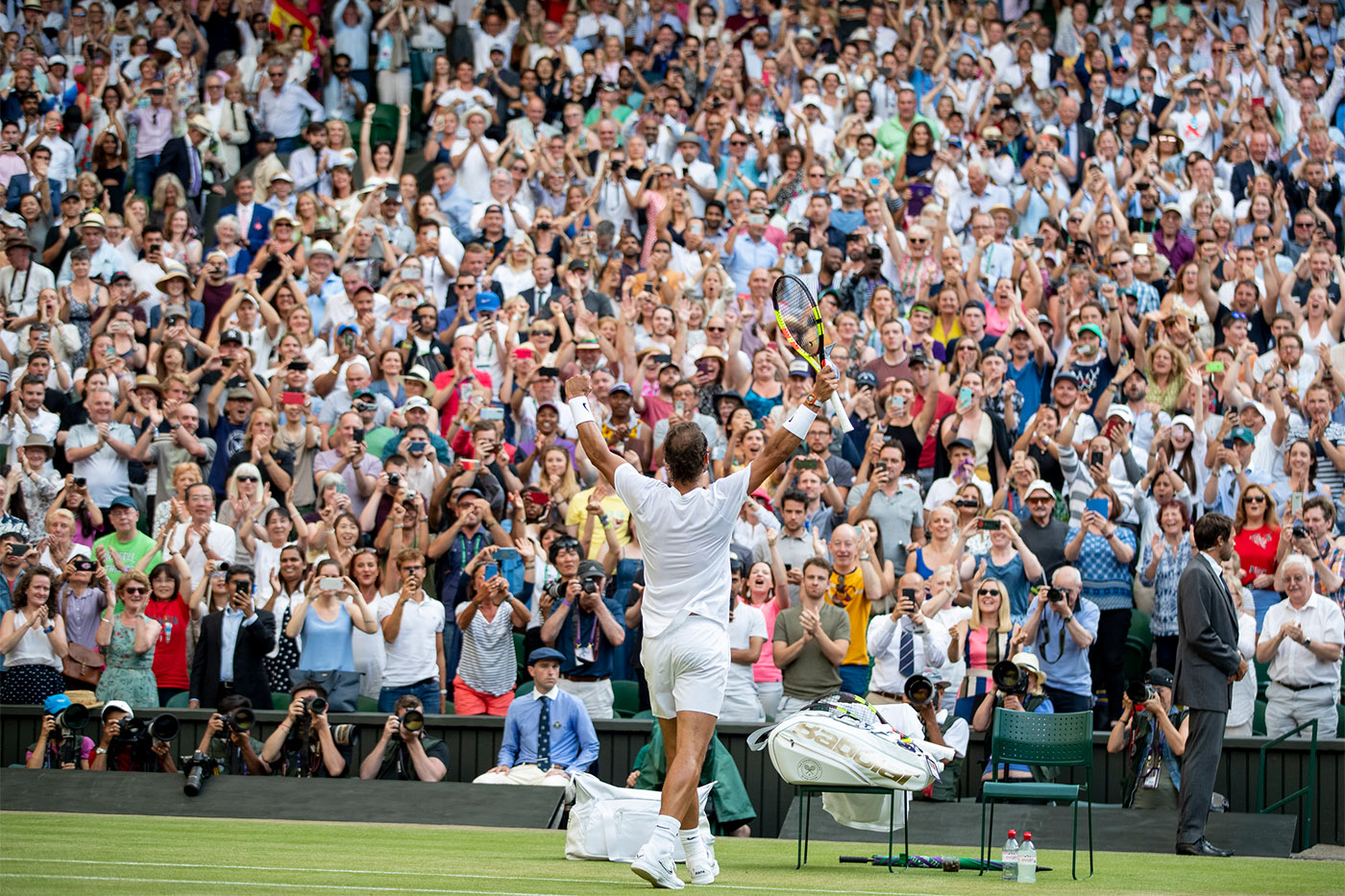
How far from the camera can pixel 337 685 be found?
13.3m

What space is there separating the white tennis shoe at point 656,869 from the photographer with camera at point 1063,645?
6187 mm

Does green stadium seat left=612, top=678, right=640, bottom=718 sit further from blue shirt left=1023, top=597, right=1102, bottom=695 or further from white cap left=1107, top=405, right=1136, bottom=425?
white cap left=1107, top=405, right=1136, bottom=425

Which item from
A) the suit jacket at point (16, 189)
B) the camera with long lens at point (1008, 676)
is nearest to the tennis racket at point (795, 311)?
the camera with long lens at point (1008, 676)

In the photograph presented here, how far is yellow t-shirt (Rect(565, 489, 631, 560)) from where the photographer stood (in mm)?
14461

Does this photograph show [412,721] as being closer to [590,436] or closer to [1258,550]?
[590,436]

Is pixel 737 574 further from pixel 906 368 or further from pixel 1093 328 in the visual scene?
pixel 1093 328

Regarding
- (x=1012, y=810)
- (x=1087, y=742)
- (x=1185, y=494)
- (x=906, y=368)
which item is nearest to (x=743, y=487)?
(x=1087, y=742)

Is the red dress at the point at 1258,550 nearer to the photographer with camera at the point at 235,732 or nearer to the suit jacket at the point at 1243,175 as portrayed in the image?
the suit jacket at the point at 1243,175

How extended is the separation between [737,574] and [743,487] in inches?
248

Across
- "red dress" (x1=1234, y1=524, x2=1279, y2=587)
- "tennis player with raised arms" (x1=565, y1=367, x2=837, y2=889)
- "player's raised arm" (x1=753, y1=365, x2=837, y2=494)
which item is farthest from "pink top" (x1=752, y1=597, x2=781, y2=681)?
"player's raised arm" (x1=753, y1=365, x2=837, y2=494)

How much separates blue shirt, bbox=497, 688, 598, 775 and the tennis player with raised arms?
467 cm

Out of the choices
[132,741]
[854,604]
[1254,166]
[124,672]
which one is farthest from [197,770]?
[1254,166]

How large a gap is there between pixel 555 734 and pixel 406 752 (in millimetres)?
1143

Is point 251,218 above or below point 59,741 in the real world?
above
